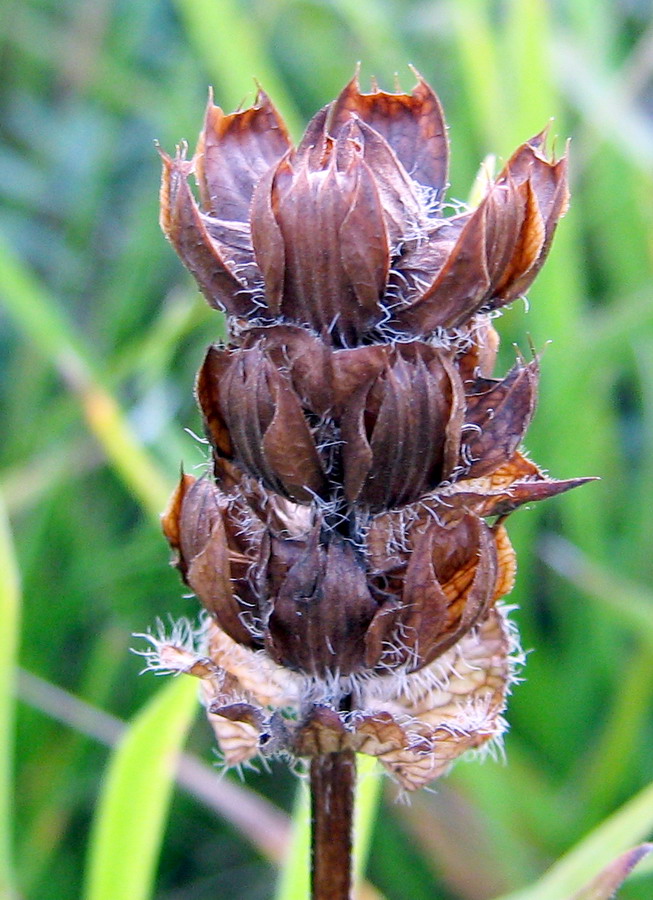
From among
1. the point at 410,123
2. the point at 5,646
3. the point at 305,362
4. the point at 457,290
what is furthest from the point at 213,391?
the point at 5,646

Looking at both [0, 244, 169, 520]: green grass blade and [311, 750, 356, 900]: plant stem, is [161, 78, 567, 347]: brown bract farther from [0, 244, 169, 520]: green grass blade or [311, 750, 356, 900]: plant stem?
[0, 244, 169, 520]: green grass blade

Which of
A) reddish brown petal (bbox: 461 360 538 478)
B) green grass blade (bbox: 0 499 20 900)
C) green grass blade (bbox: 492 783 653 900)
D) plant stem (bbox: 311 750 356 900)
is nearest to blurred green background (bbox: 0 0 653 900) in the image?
green grass blade (bbox: 0 499 20 900)

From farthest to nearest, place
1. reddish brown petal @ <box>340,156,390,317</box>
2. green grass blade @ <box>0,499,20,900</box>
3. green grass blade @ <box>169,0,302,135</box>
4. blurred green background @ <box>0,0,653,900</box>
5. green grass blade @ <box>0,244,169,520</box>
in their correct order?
green grass blade @ <box>169,0,302,135</box>
blurred green background @ <box>0,0,653,900</box>
green grass blade @ <box>0,244,169,520</box>
green grass blade @ <box>0,499,20,900</box>
reddish brown petal @ <box>340,156,390,317</box>

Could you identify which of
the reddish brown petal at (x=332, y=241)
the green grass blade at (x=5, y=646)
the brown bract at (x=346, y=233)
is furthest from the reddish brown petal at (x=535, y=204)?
the green grass blade at (x=5, y=646)

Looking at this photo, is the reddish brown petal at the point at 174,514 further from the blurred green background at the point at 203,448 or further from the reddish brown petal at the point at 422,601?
the blurred green background at the point at 203,448

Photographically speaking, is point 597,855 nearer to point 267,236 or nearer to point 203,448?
point 267,236

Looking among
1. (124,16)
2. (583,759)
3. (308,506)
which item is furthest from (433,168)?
(124,16)

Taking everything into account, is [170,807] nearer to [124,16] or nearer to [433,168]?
[433,168]
